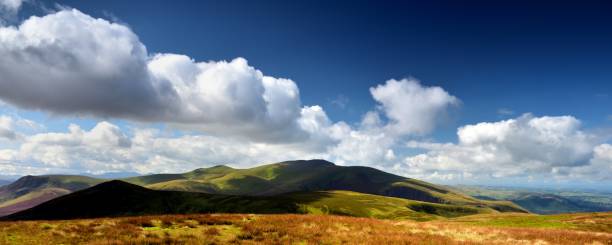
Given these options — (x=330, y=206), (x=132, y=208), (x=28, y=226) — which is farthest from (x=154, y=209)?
(x=28, y=226)

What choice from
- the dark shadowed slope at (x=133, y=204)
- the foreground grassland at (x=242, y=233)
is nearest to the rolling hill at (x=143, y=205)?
the dark shadowed slope at (x=133, y=204)

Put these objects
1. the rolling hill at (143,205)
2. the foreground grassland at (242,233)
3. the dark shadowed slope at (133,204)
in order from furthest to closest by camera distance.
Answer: the rolling hill at (143,205), the dark shadowed slope at (133,204), the foreground grassland at (242,233)

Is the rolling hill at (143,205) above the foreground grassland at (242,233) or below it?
below

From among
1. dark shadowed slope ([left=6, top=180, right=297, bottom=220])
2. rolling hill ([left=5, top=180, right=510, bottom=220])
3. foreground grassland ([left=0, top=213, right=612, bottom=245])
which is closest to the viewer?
foreground grassland ([left=0, top=213, right=612, bottom=245])

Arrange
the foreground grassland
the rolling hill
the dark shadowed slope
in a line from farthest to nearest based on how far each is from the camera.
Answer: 1. the rolling hill
2. the dark shadowed slope
3. the foreground grassland

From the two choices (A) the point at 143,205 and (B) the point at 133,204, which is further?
(A) the point at 143,205

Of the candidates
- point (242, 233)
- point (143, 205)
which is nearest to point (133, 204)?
point (143, 205)

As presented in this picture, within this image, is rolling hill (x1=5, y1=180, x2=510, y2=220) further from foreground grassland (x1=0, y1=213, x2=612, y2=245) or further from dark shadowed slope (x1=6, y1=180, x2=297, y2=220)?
foreground grassland (x1=0, y1=213, x2=612, y2=245)

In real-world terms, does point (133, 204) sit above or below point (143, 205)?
above

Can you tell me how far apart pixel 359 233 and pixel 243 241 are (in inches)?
294

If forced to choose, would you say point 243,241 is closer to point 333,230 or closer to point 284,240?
point 284,240

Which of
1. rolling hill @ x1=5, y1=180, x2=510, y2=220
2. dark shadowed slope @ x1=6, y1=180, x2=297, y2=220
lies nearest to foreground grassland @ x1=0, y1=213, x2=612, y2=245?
dark shadowed slope @ x1=6, y1=180, x2=297, y2=220

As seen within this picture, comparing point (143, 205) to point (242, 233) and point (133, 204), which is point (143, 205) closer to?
point (133, 204)

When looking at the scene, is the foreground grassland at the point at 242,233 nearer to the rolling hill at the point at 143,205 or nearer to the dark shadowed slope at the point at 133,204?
the dark shadowed slope at the point at 133,204
